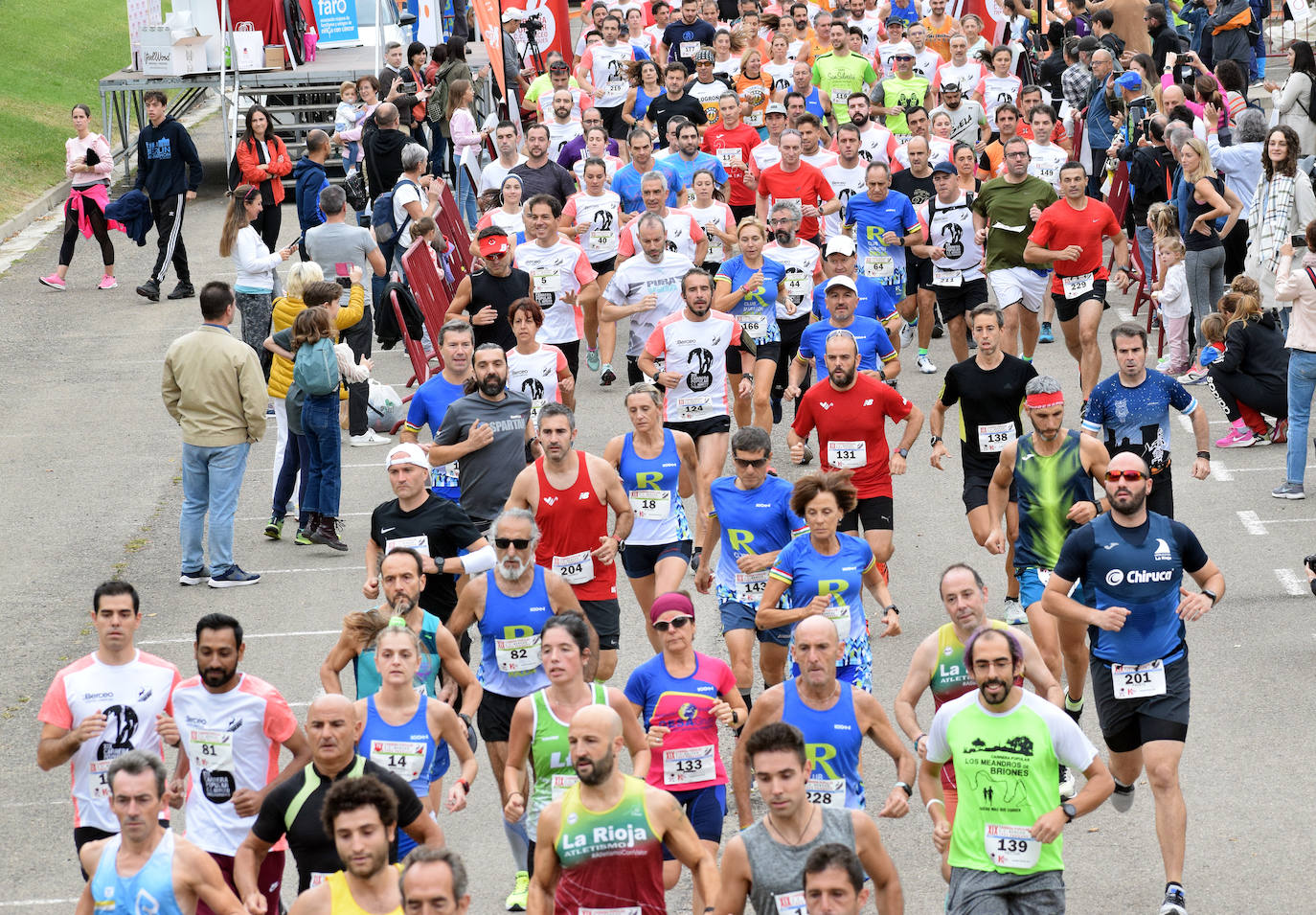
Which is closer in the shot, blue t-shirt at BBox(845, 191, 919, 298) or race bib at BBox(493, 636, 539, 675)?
race bib at BBox(493, 636, 539, 675)

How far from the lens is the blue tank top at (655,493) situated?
34.1 ft

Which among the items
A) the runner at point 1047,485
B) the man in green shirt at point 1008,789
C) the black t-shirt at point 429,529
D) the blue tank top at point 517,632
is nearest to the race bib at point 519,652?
the blue tank top at point 517,632

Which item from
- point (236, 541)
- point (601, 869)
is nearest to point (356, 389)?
point (236, 541)

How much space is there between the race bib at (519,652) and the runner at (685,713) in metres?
0.73

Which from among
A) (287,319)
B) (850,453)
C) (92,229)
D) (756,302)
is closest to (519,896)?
(850,453)

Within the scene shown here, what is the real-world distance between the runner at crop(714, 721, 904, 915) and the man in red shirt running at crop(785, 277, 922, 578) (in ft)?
15.9

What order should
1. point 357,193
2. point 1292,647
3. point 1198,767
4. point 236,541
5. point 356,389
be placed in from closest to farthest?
point 1198,767 < point 1292,647 < point 236,541 < point 356,389 < point 357,193

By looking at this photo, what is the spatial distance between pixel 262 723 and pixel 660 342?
18.3 feet

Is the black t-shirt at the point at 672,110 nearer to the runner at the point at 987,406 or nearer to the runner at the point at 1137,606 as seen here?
the runner at the point at 987,406

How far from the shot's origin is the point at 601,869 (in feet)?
21.3

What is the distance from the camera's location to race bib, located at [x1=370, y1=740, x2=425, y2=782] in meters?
7.41

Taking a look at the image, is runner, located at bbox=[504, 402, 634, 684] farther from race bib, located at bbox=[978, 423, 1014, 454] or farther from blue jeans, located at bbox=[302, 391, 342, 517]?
blue jeans, located at bbox=[302, 391, 342, 517]

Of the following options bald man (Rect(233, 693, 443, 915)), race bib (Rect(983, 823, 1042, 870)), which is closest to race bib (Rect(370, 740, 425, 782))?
bald man (Rect(233, 693, 443, 915))

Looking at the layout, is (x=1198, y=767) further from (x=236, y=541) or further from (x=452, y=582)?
(x=236, y=541)
